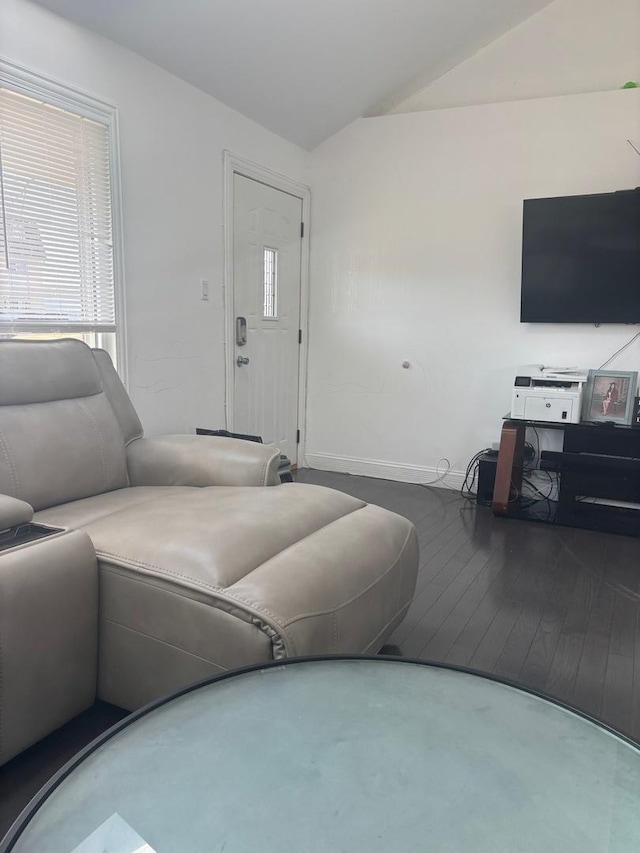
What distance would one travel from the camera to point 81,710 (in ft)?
5.03

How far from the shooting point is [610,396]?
3.29 metres

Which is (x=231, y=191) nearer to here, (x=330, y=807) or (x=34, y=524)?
(x=34, y=524)

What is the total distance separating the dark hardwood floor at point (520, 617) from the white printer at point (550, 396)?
614 millimetres

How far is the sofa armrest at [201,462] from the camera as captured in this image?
7.08 ft

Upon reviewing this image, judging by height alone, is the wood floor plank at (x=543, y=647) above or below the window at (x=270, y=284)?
below

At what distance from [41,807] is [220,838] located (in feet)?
0.79

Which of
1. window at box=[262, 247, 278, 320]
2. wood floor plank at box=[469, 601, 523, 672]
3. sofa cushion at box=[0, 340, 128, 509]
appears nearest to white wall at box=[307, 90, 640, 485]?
Result: window at box=[262, 247, 278, 320]

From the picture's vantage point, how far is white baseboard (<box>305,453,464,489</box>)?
13.3 ft

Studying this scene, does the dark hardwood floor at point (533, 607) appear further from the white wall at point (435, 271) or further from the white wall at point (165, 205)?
the white wall at point (165, 205)

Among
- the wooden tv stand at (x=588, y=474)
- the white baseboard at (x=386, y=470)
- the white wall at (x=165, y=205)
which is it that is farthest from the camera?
the white baseboard at (x=386, y=470)

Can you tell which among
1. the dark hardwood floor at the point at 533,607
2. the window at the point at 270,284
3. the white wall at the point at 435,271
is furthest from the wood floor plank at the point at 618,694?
the window at the point at 270,284

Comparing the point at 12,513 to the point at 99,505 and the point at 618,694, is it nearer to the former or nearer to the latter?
the point at 99,505

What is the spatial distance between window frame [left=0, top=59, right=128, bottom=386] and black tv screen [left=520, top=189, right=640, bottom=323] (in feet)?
7.50

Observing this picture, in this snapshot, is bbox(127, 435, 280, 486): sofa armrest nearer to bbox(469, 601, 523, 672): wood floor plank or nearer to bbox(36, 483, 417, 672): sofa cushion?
bbox(36, 483, 417, 672): sofa cushion
